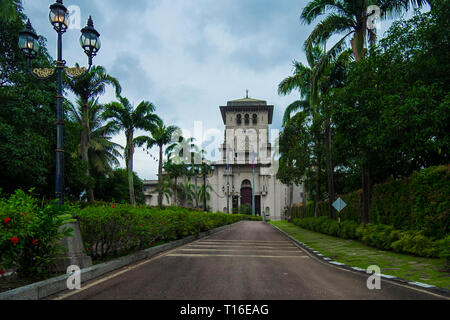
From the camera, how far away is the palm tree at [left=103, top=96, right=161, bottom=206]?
29969 millimetres

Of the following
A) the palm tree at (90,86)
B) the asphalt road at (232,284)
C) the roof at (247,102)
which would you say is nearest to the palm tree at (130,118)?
the palm tree at (90,86)

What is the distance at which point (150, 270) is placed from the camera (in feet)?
26.2

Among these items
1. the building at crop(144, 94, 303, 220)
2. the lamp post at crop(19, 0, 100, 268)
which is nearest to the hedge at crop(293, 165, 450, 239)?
the lamp post at crop(19, 0, 100, 268)

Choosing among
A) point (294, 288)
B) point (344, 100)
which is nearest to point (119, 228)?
point (294, 288)

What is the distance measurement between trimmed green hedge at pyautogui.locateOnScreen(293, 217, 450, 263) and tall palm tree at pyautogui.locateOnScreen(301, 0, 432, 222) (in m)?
1.49

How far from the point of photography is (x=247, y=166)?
264 feet

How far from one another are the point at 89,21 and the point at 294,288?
9216 millimetres

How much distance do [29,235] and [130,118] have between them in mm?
26200

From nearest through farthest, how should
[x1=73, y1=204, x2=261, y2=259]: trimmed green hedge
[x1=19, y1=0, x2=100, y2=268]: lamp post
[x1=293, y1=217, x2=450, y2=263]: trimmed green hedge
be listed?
[x1=73, y1=204, x2=261, y2=259]: trimmed green hedge
[x1=19, y1=0, x2=100, y2=268]: lamp post
[x1=293, y1=217, x2=450, y2=263]: trimmed green hedge

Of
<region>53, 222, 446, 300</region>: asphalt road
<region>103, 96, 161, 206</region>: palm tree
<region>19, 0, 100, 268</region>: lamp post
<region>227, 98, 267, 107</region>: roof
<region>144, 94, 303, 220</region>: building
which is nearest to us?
<region>53, 222, 446, 300</region>: asphalt road
